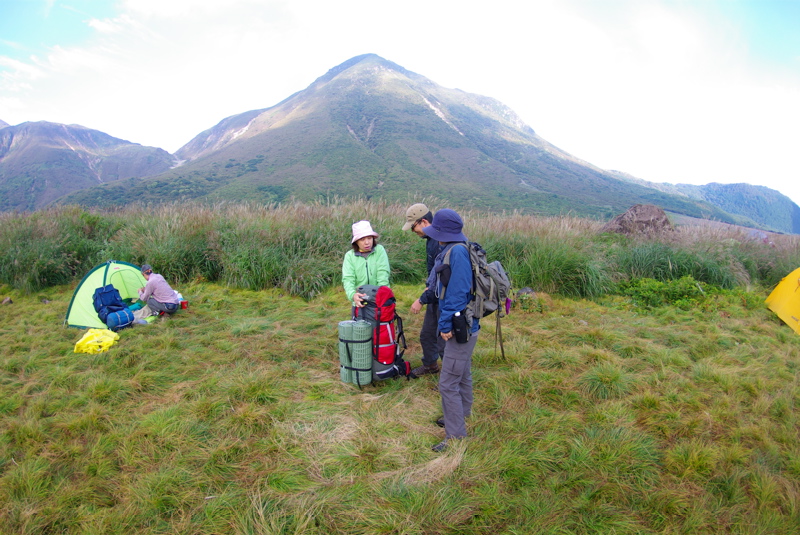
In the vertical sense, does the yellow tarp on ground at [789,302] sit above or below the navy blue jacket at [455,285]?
below

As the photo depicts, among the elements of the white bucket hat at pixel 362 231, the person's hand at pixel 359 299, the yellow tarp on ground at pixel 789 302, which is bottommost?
the yellow tarp on ground at pixel 789 302

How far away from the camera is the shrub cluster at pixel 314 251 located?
6.95 metres

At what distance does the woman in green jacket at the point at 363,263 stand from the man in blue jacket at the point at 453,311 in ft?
3.67

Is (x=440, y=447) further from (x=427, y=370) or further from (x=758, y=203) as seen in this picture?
(x=758, y=203)

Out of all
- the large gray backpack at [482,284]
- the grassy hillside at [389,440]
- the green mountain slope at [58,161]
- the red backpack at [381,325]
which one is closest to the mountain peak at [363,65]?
the green mountain slope at [58,161]

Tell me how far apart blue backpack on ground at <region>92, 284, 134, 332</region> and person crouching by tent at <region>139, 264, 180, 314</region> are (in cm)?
27

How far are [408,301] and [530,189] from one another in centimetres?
4817

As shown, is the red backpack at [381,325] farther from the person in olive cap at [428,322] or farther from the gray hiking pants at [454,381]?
the gray hiking pants at [454,381]

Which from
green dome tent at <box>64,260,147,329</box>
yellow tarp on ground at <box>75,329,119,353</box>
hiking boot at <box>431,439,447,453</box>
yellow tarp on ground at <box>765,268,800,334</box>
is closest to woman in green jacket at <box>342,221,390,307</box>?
hiking boot at <box>431,439,447,453</box>

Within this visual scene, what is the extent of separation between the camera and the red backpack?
349cm

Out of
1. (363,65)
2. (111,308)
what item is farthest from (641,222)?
(363,65)

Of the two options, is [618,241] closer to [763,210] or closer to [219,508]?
[219,508]

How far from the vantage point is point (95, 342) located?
14.4 ft

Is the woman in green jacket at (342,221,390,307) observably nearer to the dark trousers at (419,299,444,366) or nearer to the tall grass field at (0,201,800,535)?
the dark trousers at (419,299,444,366)
